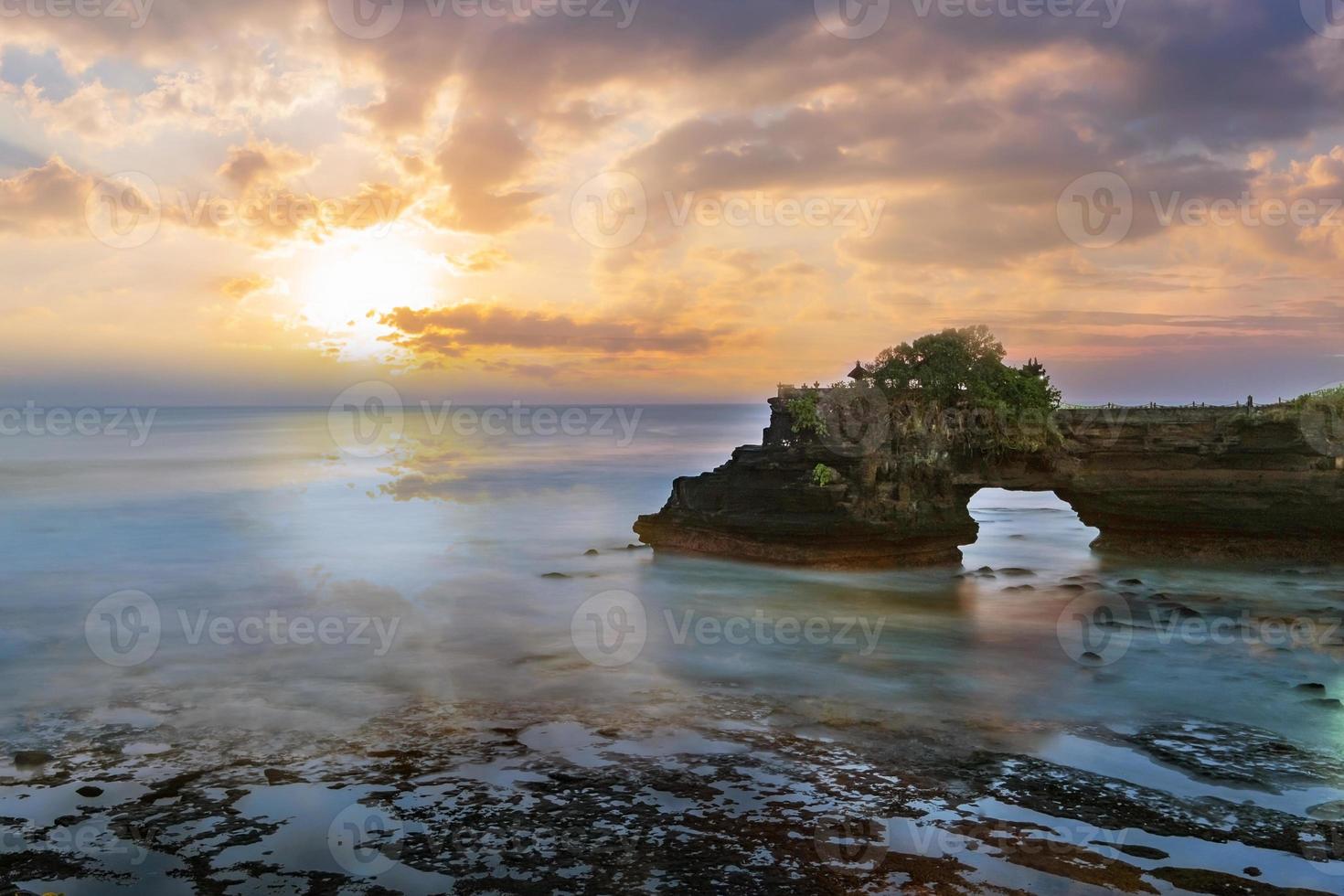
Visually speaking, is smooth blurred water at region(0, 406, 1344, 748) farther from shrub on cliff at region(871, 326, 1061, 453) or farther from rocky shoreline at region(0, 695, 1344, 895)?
shrub on cliff at region(871, 326, 1061, 453)

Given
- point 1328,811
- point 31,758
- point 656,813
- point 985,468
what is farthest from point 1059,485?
point 31,758

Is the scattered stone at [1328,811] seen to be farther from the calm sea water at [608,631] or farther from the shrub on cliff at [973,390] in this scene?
the shrub on cliff at [973,390]

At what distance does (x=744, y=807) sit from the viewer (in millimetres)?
12570

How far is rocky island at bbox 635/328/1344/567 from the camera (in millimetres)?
33281

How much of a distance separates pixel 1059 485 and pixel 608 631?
20.5m

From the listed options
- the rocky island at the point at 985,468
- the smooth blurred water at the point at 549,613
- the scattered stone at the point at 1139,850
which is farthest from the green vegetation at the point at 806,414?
the scattered stone at the point at 1139,850

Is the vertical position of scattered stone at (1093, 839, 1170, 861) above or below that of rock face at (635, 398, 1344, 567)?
below

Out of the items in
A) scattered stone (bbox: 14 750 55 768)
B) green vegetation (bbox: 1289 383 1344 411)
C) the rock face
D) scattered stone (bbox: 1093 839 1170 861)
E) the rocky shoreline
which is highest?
A: green vegetation (bbox: 1289 383 1344 411)

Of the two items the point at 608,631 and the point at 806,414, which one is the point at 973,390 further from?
the point at 608,631

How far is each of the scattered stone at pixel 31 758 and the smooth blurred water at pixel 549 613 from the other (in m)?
2.56

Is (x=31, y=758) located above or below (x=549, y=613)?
above

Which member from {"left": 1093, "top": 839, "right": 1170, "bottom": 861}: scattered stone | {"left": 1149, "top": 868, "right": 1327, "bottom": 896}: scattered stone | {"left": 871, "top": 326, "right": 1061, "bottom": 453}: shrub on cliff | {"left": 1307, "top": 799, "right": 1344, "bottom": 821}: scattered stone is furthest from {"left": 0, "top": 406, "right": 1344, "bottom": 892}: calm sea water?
{"left": 871, "top": 326, "right": 1061, "bottom": 453}: shrub on cliff

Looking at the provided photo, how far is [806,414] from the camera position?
35.1 metres

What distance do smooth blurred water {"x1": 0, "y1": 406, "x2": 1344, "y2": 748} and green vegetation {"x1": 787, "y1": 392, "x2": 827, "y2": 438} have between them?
574cm
